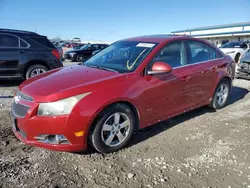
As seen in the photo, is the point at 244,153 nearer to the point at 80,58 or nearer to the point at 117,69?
the point at 117,69

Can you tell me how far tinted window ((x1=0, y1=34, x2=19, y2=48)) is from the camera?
7.05 meters

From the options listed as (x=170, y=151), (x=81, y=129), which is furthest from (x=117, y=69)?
(x=170, y=151)

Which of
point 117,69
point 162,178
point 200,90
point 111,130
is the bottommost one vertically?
point 162,178

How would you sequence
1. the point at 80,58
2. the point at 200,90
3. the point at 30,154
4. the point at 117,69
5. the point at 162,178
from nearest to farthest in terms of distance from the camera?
1. the point at 162,178
2. the point at 30,154
3. the point at 117,69
4. the point at 200,90
5. the point at 80,58

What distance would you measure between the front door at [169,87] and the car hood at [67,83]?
1.81 ft

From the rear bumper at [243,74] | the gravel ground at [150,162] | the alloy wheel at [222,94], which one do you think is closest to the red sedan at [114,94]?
the gravel ground at [150,162]

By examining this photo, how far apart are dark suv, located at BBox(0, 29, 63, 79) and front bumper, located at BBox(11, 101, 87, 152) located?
15.2 ft

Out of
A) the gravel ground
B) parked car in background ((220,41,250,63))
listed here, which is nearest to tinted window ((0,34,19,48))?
the gravel ground

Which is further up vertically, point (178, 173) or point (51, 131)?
point (51, 131)

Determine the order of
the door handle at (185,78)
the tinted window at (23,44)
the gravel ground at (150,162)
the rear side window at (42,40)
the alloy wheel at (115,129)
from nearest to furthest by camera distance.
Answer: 1. the gravel ground at (150,162)
2. the alloy wheel at (115,129)
3. the door handle at (185,78)
4. the tinted window at (23,44)
5. the rear side window at (42,40)

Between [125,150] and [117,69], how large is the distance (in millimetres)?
1230

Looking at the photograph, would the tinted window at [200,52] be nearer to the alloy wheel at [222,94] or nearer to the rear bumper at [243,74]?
the alloy wheel at [222,94]

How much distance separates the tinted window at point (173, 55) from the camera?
3.82 meters

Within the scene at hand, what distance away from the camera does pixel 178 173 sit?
112 inches
